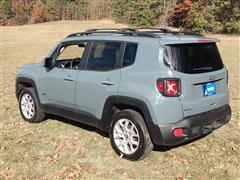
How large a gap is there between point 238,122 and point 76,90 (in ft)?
11.5

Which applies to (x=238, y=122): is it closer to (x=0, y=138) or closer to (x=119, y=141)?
(x=119, y=141)

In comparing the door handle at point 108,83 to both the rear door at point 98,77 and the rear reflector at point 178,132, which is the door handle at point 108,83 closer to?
the rear door at point 98,77

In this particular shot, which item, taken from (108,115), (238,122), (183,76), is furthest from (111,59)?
(238,122)

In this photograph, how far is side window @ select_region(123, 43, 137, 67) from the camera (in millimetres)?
5558

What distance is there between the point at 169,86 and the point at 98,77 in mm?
1362

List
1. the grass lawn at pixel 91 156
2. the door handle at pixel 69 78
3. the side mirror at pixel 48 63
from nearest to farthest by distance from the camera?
the grass lawn at pixel 91 156
the door handle at pixel 69 78
the side mirror at pixel 48 63

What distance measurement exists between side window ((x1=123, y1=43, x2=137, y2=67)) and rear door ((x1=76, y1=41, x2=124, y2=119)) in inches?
3.8

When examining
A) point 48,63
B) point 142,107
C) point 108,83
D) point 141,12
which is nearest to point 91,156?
point 108,83

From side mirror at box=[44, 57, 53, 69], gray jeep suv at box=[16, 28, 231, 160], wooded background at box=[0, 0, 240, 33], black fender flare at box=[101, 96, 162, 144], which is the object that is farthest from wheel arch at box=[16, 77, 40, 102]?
wooded background at box=[0, 0, 240, 33]

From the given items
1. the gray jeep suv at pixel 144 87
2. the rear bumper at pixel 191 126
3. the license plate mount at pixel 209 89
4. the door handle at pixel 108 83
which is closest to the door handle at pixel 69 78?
the gray jeep suv at pixel 144 87

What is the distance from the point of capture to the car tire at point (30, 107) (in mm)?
7602

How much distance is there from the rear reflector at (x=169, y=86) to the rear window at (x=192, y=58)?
0.20m

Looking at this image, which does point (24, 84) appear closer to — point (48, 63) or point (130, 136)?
point (48, 63)

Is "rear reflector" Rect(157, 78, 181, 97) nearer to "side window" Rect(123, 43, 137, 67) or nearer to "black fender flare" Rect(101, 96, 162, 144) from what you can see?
"black fender flare" Rect(101, 96, 162, 144)
